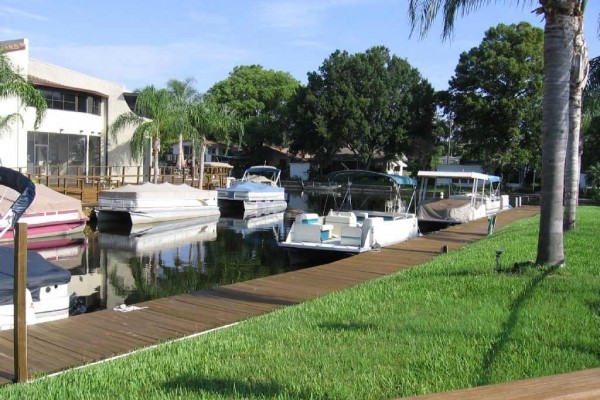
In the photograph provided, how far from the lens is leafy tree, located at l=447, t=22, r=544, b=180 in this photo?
5575 centimetres

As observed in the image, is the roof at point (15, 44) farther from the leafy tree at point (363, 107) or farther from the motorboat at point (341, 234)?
the leafy tree at point (363, 107)

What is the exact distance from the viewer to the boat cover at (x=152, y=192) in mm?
28781

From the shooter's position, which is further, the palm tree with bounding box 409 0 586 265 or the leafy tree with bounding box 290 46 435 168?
Result: the leafy tree with bounding box 290 46 435 168

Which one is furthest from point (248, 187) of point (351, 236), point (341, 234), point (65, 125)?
point (351, 236)

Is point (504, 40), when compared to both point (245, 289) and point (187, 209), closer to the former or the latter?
point (187, 209)

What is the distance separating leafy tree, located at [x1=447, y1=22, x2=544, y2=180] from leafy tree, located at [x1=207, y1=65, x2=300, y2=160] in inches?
988

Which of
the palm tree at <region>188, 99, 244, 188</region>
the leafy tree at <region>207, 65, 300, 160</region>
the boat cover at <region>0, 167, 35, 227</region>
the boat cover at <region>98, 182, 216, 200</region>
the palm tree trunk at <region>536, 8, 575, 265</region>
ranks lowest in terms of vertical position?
the boat cover at <region>98, 182, 216, 200</region>

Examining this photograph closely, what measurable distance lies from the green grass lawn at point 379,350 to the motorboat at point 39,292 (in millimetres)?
3911

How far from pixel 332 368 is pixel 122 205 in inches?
990

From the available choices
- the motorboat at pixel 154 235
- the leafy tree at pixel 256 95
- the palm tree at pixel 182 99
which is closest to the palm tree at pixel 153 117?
the palm tree at pixel 182 99

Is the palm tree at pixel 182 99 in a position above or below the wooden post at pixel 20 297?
above

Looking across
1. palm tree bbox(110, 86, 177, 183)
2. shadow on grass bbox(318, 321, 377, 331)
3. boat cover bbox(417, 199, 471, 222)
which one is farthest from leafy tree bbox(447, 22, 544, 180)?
shadow on grass bbox(318, 321, 377, 331)

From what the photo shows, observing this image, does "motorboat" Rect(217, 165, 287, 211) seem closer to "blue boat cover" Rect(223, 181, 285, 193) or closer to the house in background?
"blue boat cover" Rect(223, 181, 285, 193)

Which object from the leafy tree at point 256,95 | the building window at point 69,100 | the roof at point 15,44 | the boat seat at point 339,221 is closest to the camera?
the boat seat at point 339,221
